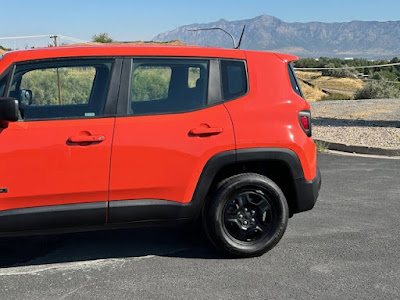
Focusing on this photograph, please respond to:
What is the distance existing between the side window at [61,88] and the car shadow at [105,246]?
4.23ft

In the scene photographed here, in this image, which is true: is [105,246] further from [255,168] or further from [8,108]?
[8,108]

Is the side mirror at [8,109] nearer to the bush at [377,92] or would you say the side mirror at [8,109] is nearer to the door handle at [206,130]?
the door handle at [206,130]

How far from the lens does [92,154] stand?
366 centimetres

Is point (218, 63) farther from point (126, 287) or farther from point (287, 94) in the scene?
point (126, 287)

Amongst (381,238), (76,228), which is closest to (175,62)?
(76,228)

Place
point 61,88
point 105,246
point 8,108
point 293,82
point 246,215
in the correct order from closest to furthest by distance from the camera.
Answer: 1. point 8,108
2. point 61,88
3. point 246,215
4. point 293,82
5. point 105,246

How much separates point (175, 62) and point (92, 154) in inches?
40.3

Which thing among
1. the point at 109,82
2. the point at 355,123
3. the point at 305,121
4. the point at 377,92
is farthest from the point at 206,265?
the point at 377,92

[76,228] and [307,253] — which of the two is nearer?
[76,228]

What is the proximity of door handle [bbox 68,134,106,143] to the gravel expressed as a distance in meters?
6.76

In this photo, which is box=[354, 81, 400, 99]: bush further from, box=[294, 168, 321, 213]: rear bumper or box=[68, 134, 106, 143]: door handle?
box=[68, 134, 106, 143]: door handle

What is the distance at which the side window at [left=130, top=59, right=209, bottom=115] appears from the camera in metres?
3.89

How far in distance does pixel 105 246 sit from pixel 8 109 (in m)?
1.65

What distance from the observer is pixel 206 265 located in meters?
4.03
